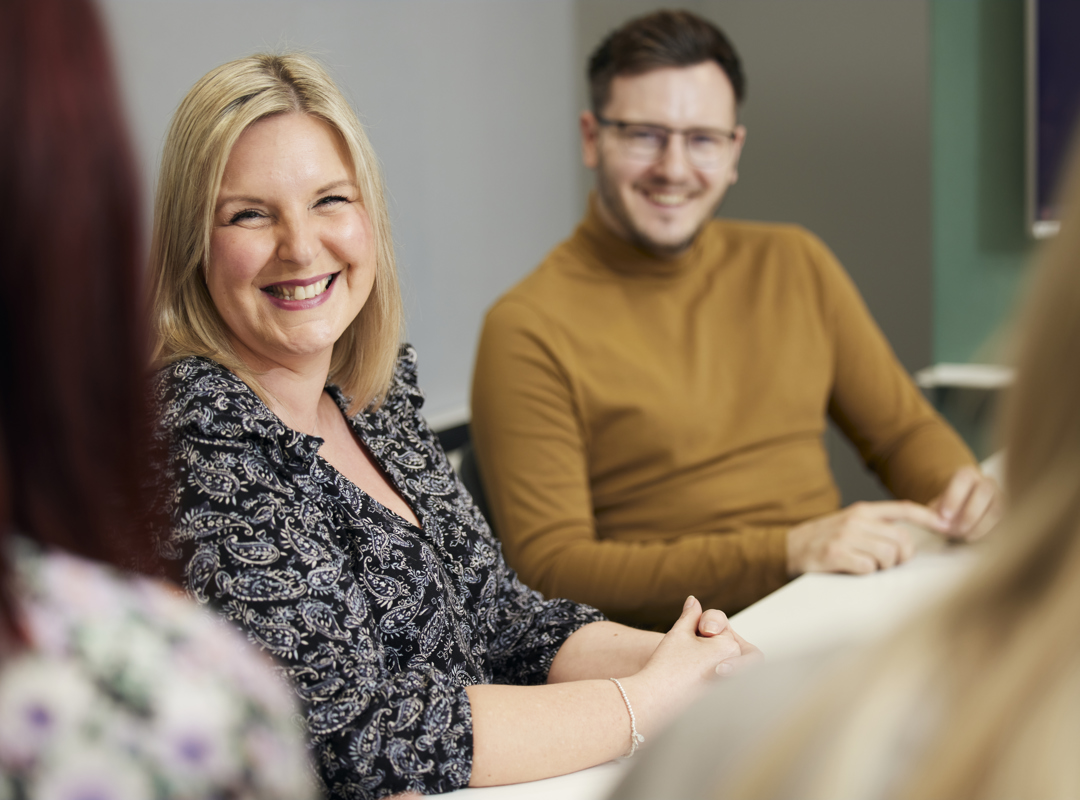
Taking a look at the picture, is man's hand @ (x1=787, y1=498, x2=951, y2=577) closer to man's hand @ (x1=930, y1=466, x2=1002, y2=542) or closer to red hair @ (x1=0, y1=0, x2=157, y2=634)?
man's hand @ (x1=930, y1=466, x2=1002, y2=542)

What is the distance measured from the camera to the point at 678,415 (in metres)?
1.83

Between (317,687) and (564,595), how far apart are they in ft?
2.41

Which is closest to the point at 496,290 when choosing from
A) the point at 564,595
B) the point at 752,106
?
the point at 752,106

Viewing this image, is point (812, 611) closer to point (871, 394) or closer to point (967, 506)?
point (967, 506)

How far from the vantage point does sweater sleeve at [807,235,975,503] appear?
6.56 feet

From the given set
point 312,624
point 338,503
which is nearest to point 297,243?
point 338,503

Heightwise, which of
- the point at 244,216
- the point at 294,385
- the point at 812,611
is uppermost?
the point at 244,216

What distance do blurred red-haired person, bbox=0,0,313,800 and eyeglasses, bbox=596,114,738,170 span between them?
1556 millimetres

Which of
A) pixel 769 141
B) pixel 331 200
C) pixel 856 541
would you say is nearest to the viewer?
pixel 331 200

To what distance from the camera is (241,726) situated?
485 millimetres

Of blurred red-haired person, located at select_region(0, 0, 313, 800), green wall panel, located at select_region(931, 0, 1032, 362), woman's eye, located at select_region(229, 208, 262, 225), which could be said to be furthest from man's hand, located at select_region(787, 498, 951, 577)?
green wall panel, located at select_region(931, 0, 1032, 362)

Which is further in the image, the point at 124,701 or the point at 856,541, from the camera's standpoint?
the point at 856,541

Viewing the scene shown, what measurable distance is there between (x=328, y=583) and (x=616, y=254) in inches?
45.9

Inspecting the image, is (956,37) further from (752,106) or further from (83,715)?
(83,715)
